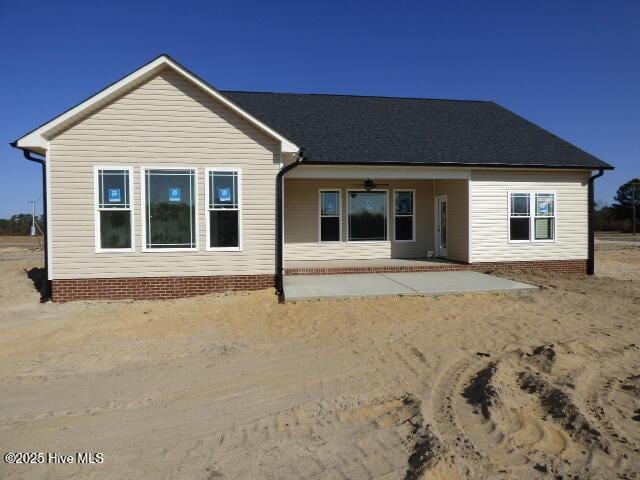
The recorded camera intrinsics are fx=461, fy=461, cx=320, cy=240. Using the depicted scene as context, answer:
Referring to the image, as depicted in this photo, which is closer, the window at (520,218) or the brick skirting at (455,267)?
the brick skirting at (455,267)

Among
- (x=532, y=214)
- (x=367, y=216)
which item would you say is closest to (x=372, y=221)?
(x=367, y=216)

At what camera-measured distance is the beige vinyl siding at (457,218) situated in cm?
1347

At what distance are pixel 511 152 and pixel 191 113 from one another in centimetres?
926

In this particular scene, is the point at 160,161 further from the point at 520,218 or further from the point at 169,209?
the point at 520,218

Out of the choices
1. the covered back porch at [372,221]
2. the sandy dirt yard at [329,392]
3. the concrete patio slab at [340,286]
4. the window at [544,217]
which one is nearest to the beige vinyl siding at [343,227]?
the covered back porch at [372,221]

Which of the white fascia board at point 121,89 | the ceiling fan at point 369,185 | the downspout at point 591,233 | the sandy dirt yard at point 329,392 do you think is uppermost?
the white fascia board at point 121,89

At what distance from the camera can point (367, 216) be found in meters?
15.4

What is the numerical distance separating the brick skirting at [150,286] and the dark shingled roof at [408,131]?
3672 mm

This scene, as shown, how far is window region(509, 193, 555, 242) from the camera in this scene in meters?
13.5

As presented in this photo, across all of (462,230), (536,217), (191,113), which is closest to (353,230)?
(462,230)

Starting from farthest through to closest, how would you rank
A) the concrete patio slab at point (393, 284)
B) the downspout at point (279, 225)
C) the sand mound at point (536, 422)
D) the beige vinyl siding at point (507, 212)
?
the beige vinyl siding at point (507, 212)
the downspout at point (279, 225)
the concrete patio slab at point (393, 284)
the sand mound at point (536, 422)

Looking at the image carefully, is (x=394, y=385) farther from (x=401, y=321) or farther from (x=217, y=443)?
(x=401, y=321)

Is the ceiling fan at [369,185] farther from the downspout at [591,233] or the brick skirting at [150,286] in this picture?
the downspout at [591,233]

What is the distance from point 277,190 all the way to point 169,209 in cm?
251
